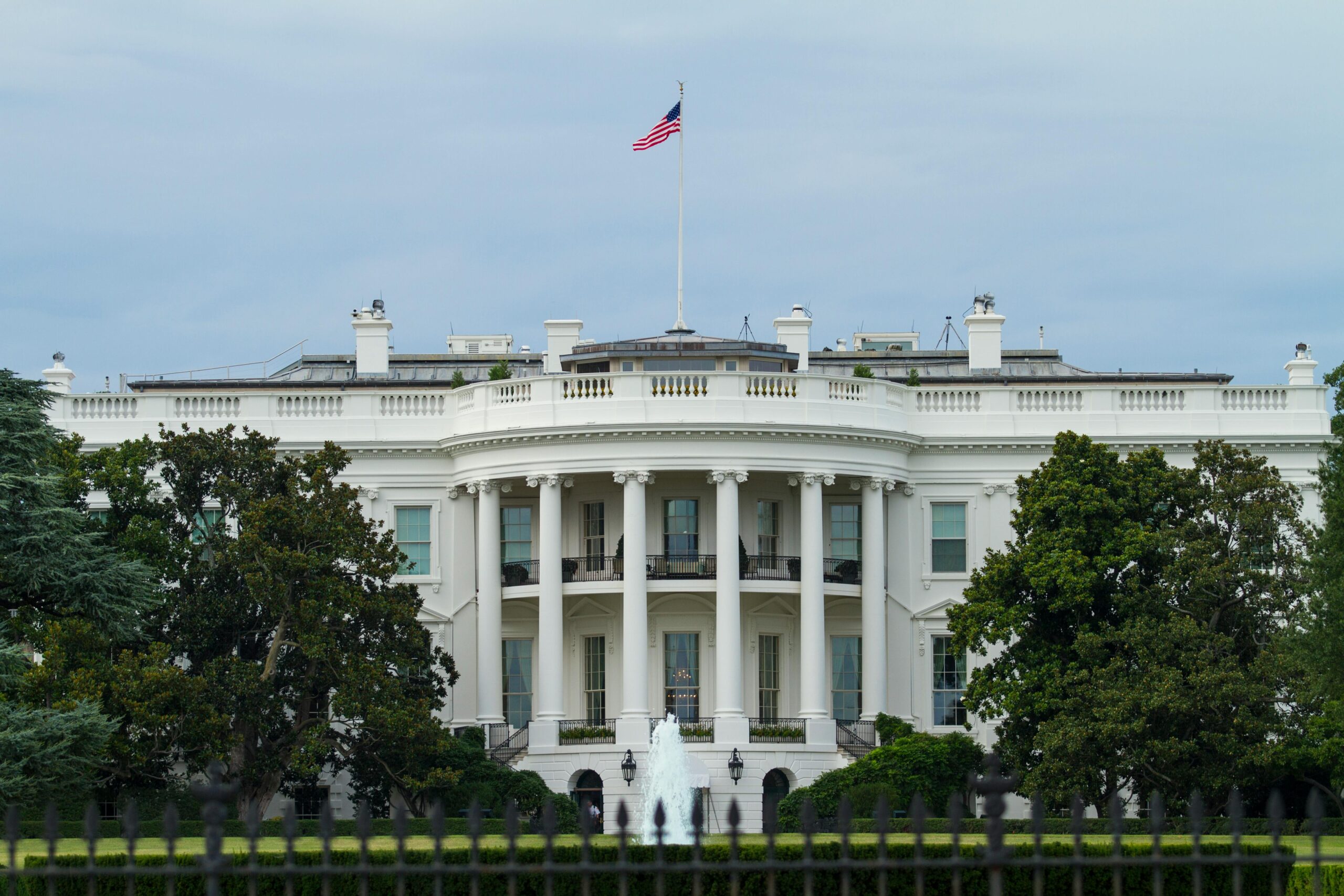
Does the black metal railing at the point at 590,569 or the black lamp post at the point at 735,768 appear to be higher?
the black metal railing at the point at 590,569

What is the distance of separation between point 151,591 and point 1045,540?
20067mm

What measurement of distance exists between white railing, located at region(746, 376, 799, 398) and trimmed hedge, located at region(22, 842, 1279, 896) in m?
23.5

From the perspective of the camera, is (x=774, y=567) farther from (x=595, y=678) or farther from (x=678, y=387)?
(x=678, y=387)

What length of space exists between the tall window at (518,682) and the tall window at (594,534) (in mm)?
2969

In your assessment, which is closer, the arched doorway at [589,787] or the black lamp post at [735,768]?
the black lamp post at [735,768]

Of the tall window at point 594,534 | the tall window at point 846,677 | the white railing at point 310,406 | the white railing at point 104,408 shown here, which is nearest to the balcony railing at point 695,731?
the tall window at point 846,677

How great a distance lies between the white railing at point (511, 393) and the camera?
182ft

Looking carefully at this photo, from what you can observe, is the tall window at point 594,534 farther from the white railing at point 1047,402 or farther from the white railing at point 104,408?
the white railing at point 104,408

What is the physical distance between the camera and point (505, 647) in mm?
57844

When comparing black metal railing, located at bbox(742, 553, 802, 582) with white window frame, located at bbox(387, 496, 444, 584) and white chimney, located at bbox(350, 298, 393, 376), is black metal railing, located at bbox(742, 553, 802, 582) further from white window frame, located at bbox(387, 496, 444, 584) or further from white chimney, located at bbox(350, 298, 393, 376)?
white chimney, located at bbox(350, 298, 393, 376)

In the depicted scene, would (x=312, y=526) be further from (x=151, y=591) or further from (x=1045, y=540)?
(x=1045, y=540)

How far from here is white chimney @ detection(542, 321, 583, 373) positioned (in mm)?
61094

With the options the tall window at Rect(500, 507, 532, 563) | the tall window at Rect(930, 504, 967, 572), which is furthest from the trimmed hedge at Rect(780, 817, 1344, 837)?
the tall window at Rect(500, 507, 532, 563)

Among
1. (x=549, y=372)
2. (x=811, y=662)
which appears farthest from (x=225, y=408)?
(x=811, y=662)
